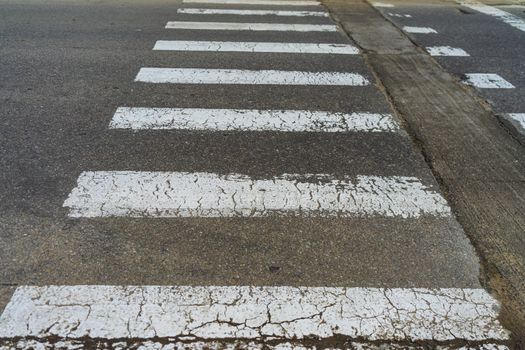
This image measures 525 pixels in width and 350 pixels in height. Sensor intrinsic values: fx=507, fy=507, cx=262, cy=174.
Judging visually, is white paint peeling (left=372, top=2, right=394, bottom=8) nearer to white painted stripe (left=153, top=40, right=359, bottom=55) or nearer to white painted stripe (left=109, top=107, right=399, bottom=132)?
white painted stripe (left=153, top=40, right=359, bottom=55)

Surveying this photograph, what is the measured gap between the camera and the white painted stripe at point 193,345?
276 centimetres

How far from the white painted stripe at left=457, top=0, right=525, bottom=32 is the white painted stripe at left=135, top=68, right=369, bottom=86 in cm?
467

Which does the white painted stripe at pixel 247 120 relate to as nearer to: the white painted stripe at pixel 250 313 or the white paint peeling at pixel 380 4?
the white painted stripe at pixel 250 313

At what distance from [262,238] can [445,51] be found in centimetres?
553

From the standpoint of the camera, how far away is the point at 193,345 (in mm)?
2797

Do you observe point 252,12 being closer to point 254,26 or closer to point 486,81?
point 254,26

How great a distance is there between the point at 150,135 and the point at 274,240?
6.68 ft

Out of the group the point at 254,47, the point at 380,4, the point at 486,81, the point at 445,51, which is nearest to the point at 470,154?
the point at 486,81

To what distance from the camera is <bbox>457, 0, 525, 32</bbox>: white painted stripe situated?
9489 mm

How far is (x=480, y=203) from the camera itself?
4125 millimetres

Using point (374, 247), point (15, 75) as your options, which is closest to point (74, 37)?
point (15, 75)

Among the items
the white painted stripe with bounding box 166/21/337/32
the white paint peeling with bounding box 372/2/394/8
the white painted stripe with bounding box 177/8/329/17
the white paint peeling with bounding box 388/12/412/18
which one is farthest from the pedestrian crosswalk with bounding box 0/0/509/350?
the white paint peeling with bounding box 372/2/394/8

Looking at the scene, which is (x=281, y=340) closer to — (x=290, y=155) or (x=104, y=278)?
(x=104, y=278)

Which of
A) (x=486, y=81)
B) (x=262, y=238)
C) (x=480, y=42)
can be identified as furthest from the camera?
(x=480, y=42)
